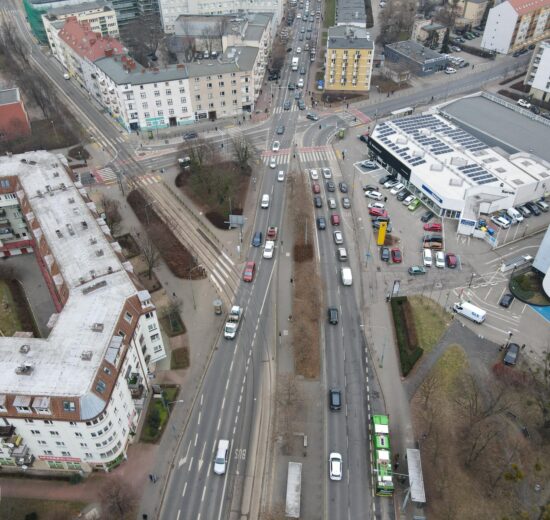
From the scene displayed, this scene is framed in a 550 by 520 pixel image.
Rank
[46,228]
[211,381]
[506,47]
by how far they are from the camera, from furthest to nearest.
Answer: [506,47]
[46,228]
[211,381]

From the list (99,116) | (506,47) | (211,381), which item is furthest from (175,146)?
(506,47)

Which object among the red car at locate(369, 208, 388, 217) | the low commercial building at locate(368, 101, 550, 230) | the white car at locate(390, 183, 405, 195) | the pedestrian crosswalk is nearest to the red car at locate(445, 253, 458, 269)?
the low commercial building at locate(368, 101, 550, 230)

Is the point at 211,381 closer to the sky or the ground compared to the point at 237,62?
closer to the ground

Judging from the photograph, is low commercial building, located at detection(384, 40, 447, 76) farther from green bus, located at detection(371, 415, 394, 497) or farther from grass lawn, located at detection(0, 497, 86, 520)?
grass lawn, located at detection(0, 497, 86, 520)

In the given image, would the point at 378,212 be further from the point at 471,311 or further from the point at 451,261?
the point at 471,311

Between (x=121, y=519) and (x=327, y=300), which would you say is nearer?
(x=121, y=519)

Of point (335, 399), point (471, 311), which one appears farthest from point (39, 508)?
point (471, 311)

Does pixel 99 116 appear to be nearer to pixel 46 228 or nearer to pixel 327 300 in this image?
pixel 46 228
